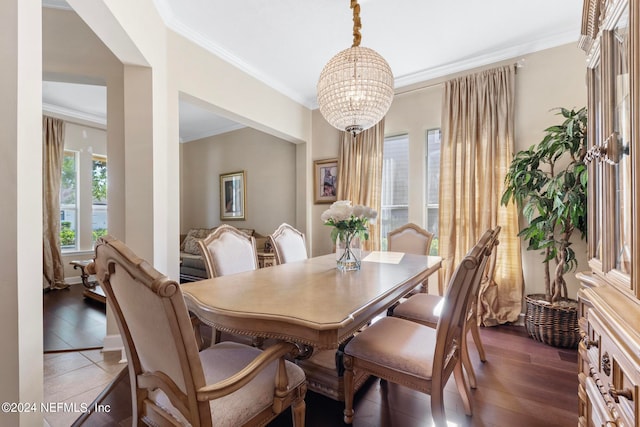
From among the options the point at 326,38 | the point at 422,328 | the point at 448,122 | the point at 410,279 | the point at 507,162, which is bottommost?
the point at 422,328

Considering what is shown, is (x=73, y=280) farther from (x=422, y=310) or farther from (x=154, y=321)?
(x=422, y=310)

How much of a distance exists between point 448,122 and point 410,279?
2244 millimetres

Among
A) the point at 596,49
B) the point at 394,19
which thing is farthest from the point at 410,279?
the point at 394,19

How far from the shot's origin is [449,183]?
10.2 ft

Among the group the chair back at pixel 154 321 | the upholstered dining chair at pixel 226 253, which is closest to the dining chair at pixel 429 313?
the upholstered dining chair at pixel 226 253

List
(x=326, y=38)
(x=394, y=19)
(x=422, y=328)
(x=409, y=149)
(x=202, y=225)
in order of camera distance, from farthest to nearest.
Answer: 1. (x=202, y=225)
2. (x=409, y=149)
3. (x=326, y=38)
4. (x=394, y=19)
5. (x=422, y=328)

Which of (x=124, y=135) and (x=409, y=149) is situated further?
(x=409, y=149)

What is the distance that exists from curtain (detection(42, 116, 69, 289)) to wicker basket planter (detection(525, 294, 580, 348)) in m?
6.14

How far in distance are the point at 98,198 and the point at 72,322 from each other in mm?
2948

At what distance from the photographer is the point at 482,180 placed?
115 inches

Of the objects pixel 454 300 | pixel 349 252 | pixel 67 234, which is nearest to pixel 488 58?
pixel 349 252

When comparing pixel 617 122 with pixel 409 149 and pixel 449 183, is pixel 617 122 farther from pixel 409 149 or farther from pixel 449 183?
pixel 409 149

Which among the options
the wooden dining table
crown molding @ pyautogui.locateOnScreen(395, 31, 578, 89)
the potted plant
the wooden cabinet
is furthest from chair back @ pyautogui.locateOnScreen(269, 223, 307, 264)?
crown molding @ pyautogui.locateOnScreen(395, 31, 578, 89)

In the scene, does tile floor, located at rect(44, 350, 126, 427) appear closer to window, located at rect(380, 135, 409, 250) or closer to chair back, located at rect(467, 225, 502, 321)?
chair back, located at rect(467, 225, 502, 321)
